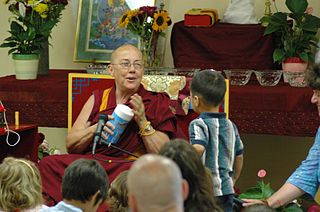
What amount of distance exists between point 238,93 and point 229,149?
1.33 m

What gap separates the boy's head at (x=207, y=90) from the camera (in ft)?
9.50

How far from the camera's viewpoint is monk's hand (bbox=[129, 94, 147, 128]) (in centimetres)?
362

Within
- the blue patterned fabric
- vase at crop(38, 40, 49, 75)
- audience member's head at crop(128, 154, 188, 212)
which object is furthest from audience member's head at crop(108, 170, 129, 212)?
vase at crop(38, 40, 49, 75)

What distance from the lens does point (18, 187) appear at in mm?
2602

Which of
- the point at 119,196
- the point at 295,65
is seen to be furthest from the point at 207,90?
the point at 295,65

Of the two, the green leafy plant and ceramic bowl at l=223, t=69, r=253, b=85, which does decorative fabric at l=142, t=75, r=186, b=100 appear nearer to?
ceramic bowl at l=223, t=69, r=253, b=85

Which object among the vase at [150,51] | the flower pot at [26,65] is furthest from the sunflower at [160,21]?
the flower pot at [26,65]

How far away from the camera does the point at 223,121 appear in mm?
2881

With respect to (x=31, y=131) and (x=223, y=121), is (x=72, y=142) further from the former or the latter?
(x=223, y=121)

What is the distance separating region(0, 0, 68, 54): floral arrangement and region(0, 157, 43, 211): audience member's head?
2.08 m

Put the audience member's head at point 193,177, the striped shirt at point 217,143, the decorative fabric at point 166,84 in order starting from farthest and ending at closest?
the decorative fabric at point 166,84, the striped shirt at point 217,143, the audience member's head at point 193,177

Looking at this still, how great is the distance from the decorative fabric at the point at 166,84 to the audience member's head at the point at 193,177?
6.57 ft

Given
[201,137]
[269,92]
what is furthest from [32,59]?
[201,137]

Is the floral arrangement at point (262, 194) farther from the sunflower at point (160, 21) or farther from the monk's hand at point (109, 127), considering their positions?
the sunflower at point (160, 21)
